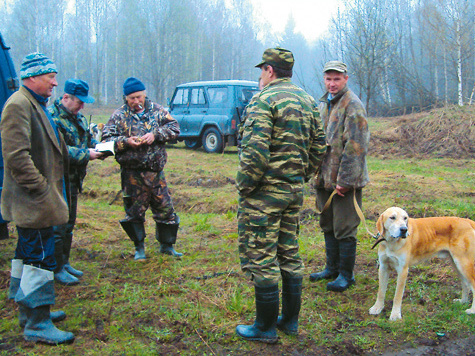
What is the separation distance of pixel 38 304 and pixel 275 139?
2.03m

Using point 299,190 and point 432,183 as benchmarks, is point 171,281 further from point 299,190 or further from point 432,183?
point 432,183

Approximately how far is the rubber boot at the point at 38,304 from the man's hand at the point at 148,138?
1732 millimetres

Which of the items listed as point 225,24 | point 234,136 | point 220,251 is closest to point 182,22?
point 225,24

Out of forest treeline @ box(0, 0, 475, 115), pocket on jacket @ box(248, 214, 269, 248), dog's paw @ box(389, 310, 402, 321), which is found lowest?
dog's paw @ box(389, 310, 402, 321)

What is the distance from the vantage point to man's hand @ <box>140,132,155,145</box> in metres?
4.47

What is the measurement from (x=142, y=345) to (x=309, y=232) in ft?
11.1

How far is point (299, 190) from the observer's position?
10.3 ft

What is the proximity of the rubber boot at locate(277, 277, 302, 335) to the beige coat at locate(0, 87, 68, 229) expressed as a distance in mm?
1710

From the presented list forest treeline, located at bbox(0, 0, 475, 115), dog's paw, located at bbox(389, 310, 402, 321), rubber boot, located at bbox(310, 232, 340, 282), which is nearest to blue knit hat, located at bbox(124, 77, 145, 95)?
rubber boot, located at bbox(310, 232, 340, 282)

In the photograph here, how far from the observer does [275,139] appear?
3.04m

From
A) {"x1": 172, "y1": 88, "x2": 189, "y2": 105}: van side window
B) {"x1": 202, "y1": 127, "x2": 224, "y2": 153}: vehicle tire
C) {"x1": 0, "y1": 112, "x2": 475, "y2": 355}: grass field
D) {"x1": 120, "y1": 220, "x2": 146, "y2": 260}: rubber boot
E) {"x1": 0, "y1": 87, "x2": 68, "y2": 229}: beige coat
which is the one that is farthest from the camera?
{"x1": 172, "y1": 88, "x2": 189, "y2": 105}: van side window

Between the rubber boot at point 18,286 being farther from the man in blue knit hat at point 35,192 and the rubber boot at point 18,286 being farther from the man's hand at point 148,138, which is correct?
the man's hand at point 148,138

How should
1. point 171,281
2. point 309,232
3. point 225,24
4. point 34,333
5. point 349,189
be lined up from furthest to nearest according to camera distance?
point 225,24, point 309,232, point 171,281, point 349,189, point 34,333

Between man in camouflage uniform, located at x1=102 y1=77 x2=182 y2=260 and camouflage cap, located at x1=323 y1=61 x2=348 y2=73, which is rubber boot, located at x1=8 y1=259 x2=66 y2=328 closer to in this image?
man in camouflage uniform, located at x1=102 y1=77 x2=182 y2=260
